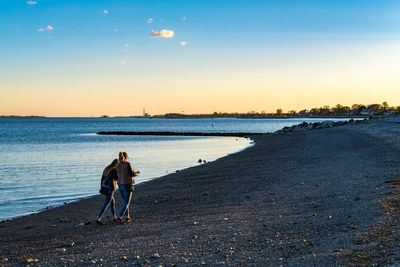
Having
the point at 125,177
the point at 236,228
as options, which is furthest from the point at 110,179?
the point at 236,228

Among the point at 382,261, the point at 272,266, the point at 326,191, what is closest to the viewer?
the point at 382,261

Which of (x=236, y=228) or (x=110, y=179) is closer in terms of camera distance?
(x=236, y=228)

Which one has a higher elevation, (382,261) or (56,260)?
(382,261)

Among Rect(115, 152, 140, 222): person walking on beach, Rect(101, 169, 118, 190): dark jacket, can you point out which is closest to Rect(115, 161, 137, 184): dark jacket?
Rect(115, 152, 140, 222): person walking on beach

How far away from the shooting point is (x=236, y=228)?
28.5ft

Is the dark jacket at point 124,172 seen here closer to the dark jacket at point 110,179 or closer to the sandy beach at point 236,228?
the dark jacket at point 110,179

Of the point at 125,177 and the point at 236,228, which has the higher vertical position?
the point at 125,177

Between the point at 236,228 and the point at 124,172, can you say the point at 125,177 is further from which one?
the point at 236,228

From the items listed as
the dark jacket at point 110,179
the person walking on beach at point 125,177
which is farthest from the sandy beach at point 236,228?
the dark jacket at point 110,179

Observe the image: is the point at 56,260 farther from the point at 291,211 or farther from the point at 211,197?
the point at 211,197

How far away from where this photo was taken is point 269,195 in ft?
41.8

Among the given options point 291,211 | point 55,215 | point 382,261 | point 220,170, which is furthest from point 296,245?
point 220,170

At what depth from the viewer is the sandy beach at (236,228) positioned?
6.70 m

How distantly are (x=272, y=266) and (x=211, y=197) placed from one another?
24.7ft
